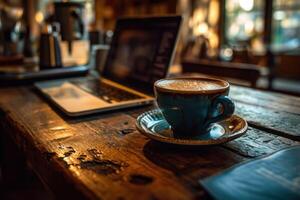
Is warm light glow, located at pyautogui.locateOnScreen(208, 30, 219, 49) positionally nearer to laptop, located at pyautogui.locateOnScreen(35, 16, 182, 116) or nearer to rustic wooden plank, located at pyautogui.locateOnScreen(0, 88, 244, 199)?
laptop, located at pyautogui.locateOnScreen(35, 16, 182, 116)

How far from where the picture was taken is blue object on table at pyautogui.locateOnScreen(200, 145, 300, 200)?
0.38 m

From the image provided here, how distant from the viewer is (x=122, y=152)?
0.54 m

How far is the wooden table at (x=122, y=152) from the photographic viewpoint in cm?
42

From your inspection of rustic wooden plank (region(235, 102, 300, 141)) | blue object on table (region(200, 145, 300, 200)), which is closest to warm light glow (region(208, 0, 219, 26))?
rustic wooden plank (region(235, 102, 300, 141))

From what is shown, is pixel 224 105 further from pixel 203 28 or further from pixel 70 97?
pixel 203 28

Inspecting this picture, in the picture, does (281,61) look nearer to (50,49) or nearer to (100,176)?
(50,49)

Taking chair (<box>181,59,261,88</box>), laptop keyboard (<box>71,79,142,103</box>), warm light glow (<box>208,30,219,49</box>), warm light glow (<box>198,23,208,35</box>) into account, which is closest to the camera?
laptop keyboard (<box>71,79,142,103</box>)

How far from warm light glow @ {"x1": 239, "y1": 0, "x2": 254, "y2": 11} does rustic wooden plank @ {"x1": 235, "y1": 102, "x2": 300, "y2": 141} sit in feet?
17.6

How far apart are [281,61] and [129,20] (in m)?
5.17

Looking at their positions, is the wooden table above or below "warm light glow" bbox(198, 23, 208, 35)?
below

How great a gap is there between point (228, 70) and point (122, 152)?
990 millimetres

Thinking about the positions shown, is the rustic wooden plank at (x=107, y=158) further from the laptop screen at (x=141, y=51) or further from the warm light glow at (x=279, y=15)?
the warm light glow at (x=279, y=15)

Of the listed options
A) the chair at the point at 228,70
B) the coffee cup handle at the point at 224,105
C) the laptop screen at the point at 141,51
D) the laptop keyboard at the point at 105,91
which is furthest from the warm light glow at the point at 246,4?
the coffee cup handle at the point at 224,105

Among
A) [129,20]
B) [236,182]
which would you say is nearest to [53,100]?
[129,20]
